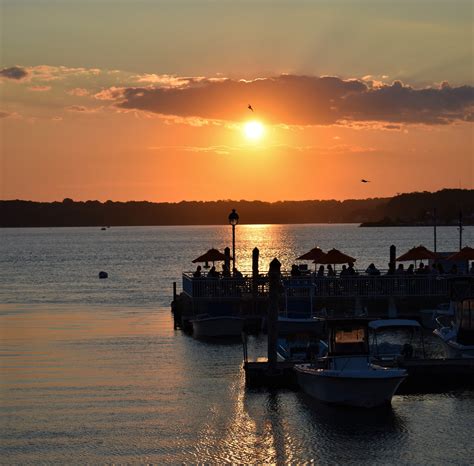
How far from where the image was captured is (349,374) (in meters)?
31.4

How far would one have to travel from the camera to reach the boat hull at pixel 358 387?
31250 millimetres

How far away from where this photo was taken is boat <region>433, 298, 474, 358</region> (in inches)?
1516

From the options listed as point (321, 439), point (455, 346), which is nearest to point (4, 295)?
point (455, 346)

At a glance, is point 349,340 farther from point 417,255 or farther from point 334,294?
point 417,255

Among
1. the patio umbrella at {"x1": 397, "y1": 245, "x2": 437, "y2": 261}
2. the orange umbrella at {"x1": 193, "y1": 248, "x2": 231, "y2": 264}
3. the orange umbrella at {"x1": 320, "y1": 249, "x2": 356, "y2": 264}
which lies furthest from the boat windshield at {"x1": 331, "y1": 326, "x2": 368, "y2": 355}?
the patio umbrella at {"x1": 397, "y1": 245, "x2": 437, "y2": 261}

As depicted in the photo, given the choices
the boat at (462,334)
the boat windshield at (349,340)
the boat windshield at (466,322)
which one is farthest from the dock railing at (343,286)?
the boat windshield at (349,340)

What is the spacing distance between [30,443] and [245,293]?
79.3ft

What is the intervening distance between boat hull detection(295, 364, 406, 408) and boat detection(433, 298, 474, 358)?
7.12m

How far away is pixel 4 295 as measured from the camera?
8775 cm

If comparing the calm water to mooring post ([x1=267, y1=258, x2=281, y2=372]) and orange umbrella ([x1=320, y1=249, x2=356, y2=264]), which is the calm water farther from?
orange umbrella ([x1=320, y1=249, x2=356, y2=264])

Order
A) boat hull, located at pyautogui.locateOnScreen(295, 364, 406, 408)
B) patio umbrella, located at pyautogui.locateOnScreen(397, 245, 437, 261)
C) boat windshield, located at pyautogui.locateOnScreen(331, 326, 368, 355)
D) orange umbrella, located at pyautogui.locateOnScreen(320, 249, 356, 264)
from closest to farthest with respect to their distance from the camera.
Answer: boat hull, located at pyautogui.locateOnScreen(295, 364, 406, 408) → boat windshield, located at pyautogui.locateOnScreen(331, 326, 368, 355) → orange umbrella, located at pyautogui.locateOnScreen(320, 249, 356, 264) → patio umbrella, located at pyautogui.locateOnScreen(397, 245, 437, 261)

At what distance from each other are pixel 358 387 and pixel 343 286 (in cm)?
2112

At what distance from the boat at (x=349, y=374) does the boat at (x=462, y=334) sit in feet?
20.2

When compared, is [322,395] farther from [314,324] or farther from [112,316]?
[112,316]
